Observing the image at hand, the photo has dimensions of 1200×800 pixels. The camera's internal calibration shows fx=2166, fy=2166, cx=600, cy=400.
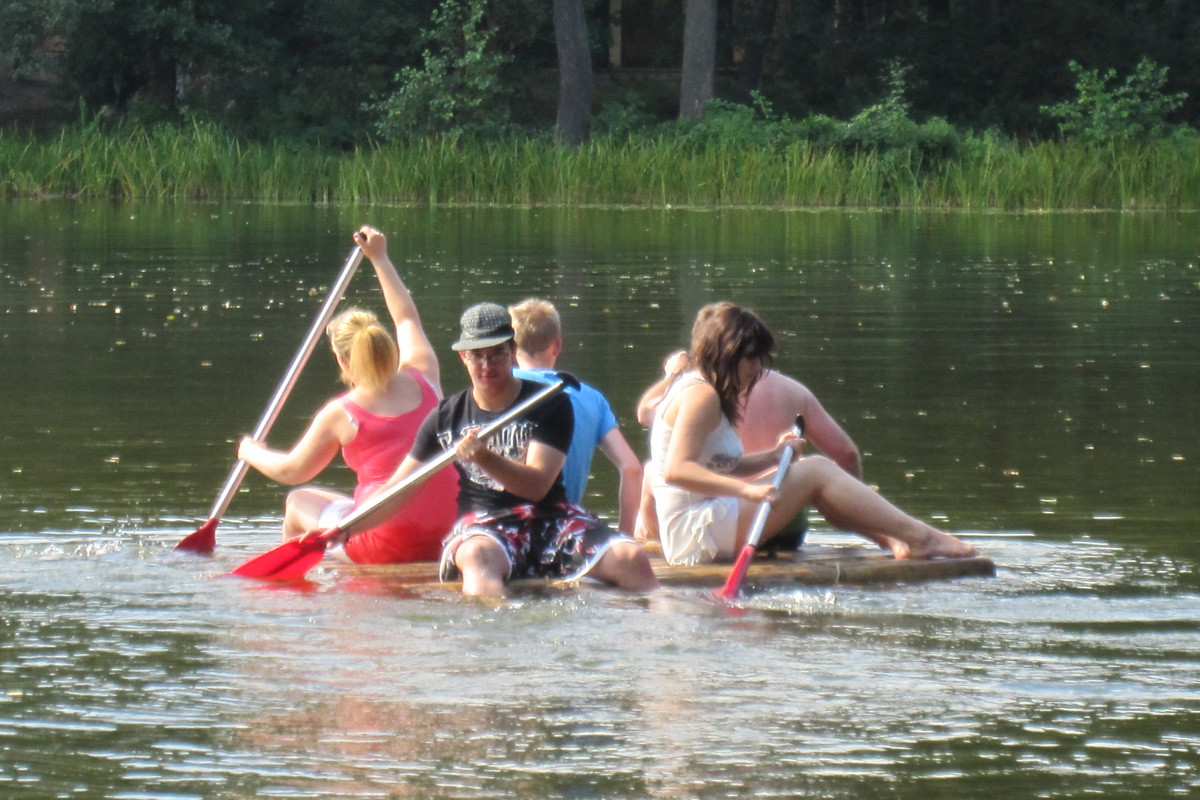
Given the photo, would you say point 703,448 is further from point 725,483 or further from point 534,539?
point 534,539

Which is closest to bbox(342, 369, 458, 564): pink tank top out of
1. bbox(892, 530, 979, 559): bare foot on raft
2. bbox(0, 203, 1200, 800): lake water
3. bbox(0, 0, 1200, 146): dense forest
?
bbox(0, 203, 1200, 800): lake water

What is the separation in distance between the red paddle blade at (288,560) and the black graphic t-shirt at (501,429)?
1.76 ft

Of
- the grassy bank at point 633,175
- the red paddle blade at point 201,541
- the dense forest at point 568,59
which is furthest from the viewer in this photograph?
the dense forest at point 568,59

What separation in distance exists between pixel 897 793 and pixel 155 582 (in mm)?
3222

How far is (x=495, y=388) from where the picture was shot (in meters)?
6.74

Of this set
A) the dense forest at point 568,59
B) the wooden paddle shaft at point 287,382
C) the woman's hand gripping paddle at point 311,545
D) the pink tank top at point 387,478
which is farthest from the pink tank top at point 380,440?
the dense forest at point 568,59

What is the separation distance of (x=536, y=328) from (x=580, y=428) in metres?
0.38

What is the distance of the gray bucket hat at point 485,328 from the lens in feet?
21.5

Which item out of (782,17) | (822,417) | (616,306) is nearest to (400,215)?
(616,306)

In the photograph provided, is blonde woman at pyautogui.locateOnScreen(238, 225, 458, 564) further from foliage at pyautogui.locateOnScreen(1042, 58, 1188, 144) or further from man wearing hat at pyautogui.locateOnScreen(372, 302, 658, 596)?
foliage at pyautogui.locateOnScreen(1042, 58, 1188, 144)

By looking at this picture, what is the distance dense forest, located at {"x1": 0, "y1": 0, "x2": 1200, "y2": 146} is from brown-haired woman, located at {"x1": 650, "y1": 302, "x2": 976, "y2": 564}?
27007 mm

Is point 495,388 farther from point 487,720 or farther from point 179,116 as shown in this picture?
point 179,116

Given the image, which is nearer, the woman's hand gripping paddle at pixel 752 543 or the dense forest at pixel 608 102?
the woman's hand gripping paddle at pixel 752 543

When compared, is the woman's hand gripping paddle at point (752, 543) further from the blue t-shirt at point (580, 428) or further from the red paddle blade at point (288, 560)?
the red paddle blade at point (288, 560)
